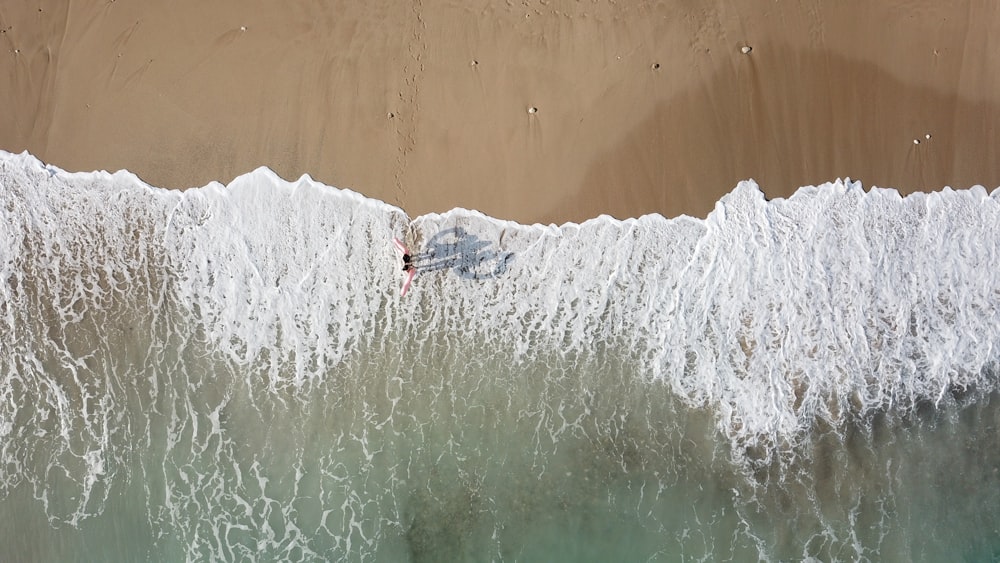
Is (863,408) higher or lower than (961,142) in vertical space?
lower

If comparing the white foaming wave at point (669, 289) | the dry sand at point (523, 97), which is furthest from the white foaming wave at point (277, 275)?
the dry sand at point (523, 97)

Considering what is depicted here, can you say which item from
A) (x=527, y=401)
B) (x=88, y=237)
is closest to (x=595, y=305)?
(x=527, y=401)

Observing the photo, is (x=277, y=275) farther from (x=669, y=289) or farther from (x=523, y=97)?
(x=669, y=289)

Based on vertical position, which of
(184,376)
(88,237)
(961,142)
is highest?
(961,142)

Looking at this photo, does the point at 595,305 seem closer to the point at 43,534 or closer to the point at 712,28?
the point at 712,28

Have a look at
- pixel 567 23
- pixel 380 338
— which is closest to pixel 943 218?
pixel 567 23

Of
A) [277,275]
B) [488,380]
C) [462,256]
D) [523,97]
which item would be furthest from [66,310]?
[523,97]
